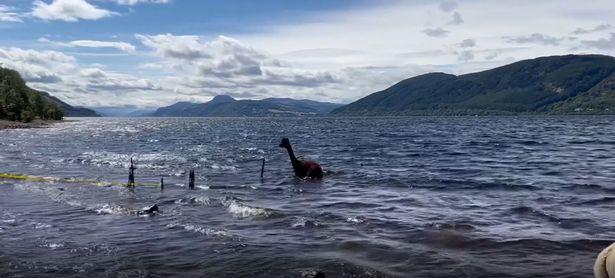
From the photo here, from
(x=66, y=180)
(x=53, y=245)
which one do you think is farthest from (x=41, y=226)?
(x=66, y=180)

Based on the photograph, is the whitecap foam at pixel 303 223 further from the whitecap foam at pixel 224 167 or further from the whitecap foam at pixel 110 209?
the whitecap foam at pixel 224 167

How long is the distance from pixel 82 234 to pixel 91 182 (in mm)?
16559

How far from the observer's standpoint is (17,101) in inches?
5507

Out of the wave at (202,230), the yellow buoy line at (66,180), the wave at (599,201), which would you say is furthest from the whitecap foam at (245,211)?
the wave at (599,201)

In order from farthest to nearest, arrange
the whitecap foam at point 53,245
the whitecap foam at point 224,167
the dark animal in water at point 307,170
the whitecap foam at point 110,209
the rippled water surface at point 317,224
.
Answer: the whitecap foam at point 224,167, the dark animal in water at point 307,170, the whitecap foam at point 110,209, the whitecap foam at point 53,245, the rippled water surface at point 317,224

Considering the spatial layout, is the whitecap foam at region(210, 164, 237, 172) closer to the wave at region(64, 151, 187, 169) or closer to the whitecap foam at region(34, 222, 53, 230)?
the wave at region(64, 151, 187, 169)

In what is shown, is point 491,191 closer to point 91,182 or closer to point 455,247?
point 455,247

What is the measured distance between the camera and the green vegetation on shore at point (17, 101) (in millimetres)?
135750

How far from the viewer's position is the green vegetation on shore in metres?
136

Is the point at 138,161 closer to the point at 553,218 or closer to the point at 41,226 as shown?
the point at 41,226

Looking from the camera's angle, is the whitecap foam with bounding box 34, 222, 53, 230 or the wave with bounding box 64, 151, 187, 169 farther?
the wave with bounding box 64, 151, 187, 169

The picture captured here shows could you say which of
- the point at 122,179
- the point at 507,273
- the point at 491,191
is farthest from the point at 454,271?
the point at 122,179

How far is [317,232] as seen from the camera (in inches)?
762

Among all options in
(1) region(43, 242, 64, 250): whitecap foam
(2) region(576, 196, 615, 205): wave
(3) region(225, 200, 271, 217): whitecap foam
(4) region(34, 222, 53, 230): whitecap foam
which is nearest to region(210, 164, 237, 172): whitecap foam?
(3) region(225, 200, 271, 217): whitecap foam
